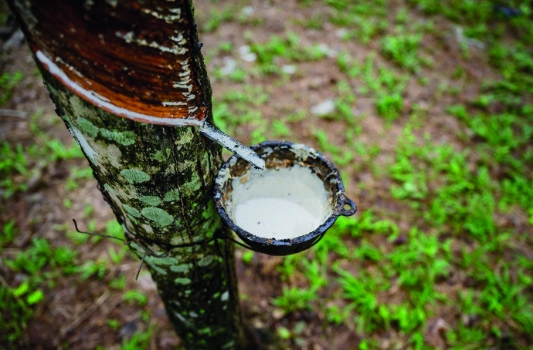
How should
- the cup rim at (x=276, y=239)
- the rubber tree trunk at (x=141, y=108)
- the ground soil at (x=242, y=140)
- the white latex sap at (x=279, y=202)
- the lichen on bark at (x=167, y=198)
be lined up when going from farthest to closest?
the ground soil at (x=242, y=140), the white latex sap at (x=279, y=202), the cup rim at (x=276, y=239), the lichen on bark at (x=167, y=198), the rubber tree trunk at (x=141, y=108)

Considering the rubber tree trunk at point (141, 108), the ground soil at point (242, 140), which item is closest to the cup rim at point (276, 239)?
the rubber tree trunk at point (141, 108)

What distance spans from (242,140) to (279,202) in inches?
80.9

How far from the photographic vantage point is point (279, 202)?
146 cm

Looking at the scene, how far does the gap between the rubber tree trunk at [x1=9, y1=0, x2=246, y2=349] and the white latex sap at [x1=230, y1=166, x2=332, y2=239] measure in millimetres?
147

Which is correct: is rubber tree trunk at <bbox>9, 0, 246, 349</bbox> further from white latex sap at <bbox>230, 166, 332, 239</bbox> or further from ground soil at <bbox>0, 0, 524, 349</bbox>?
ground soil at <bbox>0, 0, 524, 349</bbox>

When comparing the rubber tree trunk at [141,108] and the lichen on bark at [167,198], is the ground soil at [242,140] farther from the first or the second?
the rubber tree trunk at [141,108]

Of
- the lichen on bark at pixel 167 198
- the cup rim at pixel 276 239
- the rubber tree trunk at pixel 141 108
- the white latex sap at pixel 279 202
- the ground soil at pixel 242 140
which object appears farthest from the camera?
the ground soil at pixel 242 140

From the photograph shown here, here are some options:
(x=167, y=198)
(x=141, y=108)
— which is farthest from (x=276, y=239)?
(x=141, y=108)

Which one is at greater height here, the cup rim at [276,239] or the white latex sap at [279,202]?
the cup rim at [276,239]

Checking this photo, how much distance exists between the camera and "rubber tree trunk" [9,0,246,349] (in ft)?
2.27

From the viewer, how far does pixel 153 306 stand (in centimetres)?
254

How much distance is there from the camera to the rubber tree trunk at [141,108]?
27.3 inches

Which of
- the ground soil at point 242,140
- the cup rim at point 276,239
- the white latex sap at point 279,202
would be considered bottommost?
the ground soil at point 242,140

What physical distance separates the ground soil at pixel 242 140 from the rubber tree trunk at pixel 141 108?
140 cm
